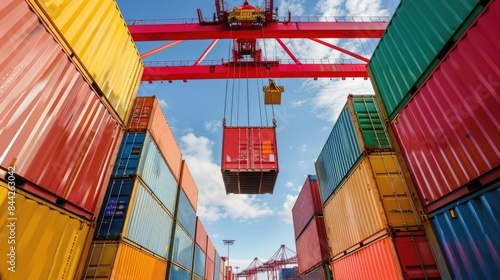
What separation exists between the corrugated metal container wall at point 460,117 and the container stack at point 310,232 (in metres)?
8.66

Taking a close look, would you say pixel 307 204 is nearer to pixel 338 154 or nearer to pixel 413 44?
pixel 338 154

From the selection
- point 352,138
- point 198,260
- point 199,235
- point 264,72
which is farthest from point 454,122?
point 199,235

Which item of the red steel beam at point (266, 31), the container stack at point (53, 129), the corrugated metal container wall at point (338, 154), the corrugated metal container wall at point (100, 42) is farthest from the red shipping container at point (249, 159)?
the red steel beam at point (266, 31)

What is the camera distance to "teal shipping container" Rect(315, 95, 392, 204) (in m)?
8.82

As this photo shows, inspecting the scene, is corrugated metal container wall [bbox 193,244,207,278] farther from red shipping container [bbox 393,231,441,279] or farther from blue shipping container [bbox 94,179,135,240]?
red shipping container [bbox 393,231,441,279]

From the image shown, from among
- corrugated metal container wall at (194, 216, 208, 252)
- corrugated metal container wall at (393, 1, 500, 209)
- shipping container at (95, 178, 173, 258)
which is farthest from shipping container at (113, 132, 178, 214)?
corrugated metal container wall at (393, 1, 500, 209)

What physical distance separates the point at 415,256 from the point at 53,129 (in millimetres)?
9376

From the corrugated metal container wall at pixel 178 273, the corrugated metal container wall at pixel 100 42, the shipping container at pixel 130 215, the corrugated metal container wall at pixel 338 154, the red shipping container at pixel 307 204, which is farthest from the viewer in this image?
the red shipping container at pixel 307 204

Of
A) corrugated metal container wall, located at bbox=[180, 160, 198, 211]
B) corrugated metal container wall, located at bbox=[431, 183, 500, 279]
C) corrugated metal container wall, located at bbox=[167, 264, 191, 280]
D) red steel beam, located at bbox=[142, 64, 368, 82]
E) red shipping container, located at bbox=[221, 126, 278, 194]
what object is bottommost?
corrugated metal container wall, located at bbox=[431, 183, 500, 279]

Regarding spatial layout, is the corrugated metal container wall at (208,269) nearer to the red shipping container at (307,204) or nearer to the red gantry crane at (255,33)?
the red shipping container at (307,204)

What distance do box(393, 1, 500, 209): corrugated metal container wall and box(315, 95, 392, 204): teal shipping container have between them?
2743 mm

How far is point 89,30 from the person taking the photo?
248 inches

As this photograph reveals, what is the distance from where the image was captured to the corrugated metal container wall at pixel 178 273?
12.9 m

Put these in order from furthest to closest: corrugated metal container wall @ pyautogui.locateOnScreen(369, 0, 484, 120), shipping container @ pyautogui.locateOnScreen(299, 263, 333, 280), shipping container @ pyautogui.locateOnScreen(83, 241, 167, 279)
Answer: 1. shipping container @ pyautogui.locateOnScreen(299, 263, 333, 280)
2. shipping container @ pyautogui.locateOnScreen(83, 241, 167, 279)
3. corrugated metal container wall @ pyautogui.locateOnScreen(369, 0, 484, 120)
